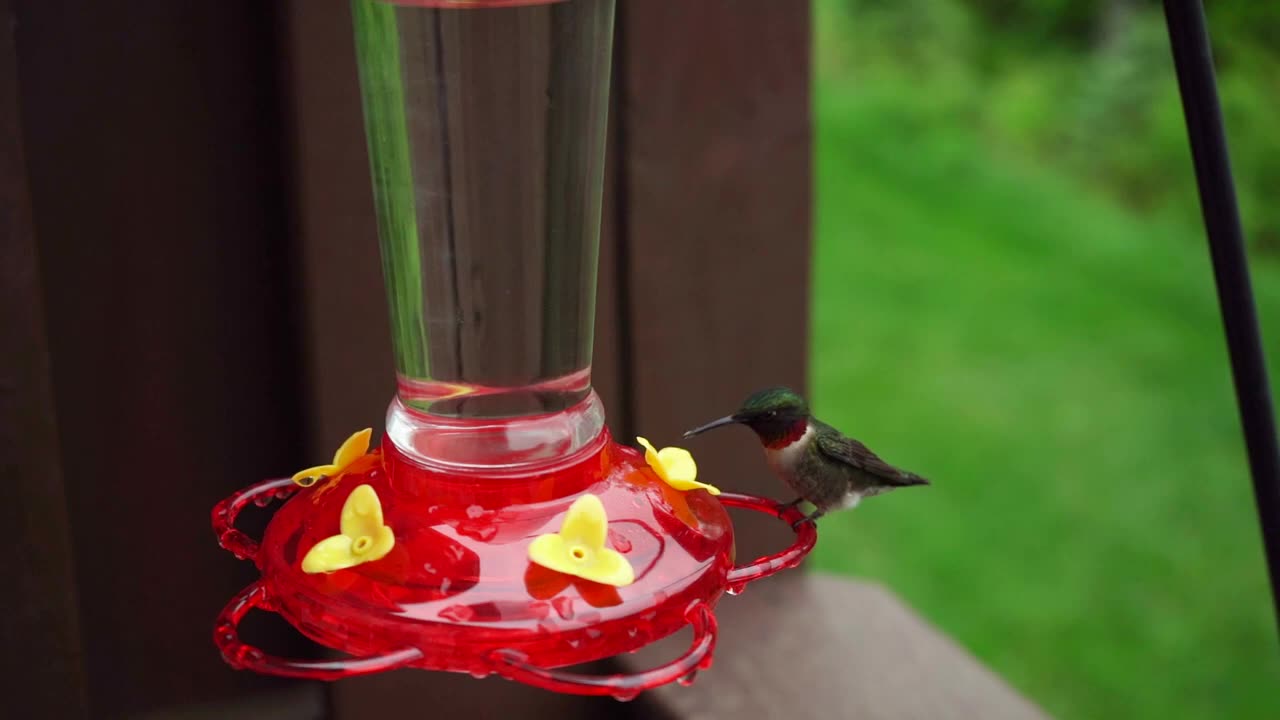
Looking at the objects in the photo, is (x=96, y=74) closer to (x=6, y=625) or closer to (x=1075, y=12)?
(x=6, y=625)

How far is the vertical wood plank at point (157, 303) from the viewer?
4.00ft

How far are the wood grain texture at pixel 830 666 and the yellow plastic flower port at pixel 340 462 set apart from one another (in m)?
0.58

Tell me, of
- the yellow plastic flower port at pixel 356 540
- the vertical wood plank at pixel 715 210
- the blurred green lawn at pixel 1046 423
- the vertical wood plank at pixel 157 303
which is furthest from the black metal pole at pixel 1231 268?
the blurred green lawn at pixel 1046 423

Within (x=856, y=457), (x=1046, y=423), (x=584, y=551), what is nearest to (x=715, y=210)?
(x=856, y=457)

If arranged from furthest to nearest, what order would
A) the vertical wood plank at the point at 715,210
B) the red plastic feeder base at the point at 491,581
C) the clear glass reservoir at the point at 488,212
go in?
the vertical wood plank at the point at 715,210 → the clear glass reservoir at the point at 488,212 → the red plastic feeder base at the point at 491,581

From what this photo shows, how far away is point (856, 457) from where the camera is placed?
3.99ft

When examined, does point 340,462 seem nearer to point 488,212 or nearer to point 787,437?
point 488,212

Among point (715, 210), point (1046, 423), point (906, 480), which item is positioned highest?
point (715, 210)

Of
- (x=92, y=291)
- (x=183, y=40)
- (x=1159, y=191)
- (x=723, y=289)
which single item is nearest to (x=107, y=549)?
(x=92, y=291)

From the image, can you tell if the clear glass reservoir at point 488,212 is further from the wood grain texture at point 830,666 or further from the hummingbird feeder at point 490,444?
the wood grain texture at point 830,666

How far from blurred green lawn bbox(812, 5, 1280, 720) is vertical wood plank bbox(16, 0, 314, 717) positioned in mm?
2262

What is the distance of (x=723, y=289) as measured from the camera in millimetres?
1443

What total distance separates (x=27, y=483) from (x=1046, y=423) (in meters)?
3.25

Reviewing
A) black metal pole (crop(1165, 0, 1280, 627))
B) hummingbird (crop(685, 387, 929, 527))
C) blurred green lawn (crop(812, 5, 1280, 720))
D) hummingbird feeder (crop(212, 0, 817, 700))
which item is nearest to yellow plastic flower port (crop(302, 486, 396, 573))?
hummingbird feeder (crop(212, 0, 817, 700))
